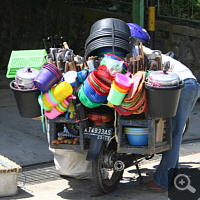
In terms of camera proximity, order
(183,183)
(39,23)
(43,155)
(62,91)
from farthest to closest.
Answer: (39,23), (43,155), (183,183), (62,91)

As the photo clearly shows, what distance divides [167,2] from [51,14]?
11.9 feet

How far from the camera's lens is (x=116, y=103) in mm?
4129

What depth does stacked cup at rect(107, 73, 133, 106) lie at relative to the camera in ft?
13.3

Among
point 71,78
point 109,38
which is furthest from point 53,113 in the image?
point 109,38

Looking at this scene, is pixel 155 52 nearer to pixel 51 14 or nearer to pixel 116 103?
pixel 116 103

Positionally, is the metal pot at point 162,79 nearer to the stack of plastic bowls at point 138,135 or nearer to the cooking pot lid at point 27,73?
the stack of plastic bowls at point 138,135

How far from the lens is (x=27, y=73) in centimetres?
439

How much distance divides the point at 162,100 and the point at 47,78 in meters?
1.15

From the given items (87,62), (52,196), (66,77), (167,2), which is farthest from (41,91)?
(167,2)

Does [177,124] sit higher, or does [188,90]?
[188,90]

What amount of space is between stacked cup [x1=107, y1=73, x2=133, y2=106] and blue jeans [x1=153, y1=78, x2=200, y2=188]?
0.79 m

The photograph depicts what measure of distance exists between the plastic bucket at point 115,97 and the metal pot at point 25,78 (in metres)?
0.84

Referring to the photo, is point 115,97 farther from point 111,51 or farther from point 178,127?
point 178,127

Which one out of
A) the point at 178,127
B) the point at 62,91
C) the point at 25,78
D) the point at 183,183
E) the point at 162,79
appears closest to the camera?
the point at 162,79
